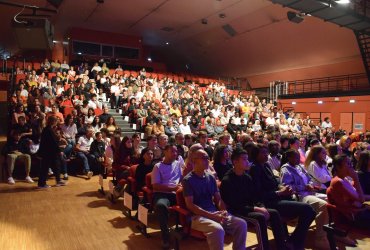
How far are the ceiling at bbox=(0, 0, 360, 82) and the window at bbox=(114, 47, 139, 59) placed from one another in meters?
1.04

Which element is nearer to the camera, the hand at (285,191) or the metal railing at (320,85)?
the hand at (285,191)

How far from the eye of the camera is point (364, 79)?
13.4 metres

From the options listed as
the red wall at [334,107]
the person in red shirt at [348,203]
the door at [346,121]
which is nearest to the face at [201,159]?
the person in red shirt at [348,203]

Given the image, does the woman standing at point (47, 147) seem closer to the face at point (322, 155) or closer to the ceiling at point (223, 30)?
the face at point (322, 155)

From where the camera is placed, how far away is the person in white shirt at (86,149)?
21.4ft

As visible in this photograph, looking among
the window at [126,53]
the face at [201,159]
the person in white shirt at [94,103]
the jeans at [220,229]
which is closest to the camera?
the jeans at [220,229]

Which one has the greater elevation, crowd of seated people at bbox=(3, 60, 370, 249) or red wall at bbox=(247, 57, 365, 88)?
red wall at bbox=(247, 57, 365, 88)

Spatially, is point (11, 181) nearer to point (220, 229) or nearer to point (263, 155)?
point (220, 229)

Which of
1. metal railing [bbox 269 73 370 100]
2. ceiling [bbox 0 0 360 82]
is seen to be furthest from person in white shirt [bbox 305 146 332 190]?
metal railing [bbox 269 73 370 100]

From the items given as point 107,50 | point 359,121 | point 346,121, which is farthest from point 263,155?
point 107,50

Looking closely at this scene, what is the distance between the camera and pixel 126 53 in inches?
694

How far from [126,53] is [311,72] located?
10.6m

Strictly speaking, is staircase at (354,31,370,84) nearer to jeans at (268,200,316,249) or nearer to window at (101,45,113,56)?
jeans at (268,200,316,249)

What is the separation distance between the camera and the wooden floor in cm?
311
